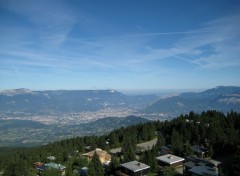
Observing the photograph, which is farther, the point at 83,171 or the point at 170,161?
the point at 83,171

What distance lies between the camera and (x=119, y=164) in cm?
5303

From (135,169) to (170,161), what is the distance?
8.68m

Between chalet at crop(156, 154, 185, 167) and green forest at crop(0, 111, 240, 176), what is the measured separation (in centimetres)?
175

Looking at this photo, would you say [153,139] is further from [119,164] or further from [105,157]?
[119,164]

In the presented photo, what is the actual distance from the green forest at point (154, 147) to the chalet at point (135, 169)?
223 centimetres

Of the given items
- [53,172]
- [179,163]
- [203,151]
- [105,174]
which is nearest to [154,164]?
[179,163]

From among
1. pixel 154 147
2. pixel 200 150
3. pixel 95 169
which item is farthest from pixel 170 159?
pixel 95 169

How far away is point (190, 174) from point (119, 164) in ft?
45.7

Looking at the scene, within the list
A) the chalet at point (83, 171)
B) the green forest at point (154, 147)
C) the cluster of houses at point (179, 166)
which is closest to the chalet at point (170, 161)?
the cluster of houses at point (179, 166)

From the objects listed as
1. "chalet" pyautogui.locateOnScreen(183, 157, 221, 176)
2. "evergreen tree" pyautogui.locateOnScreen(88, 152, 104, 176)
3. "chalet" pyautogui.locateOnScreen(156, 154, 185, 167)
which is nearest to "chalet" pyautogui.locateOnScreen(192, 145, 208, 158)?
"chalet" pyautogui.locateOnScreen(183, 157, 221, 176)

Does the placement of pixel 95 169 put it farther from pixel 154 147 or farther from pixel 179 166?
pixel 179 166

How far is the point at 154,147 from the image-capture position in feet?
201

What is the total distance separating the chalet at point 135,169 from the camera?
4828cm

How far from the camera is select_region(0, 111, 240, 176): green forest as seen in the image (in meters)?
51.9
